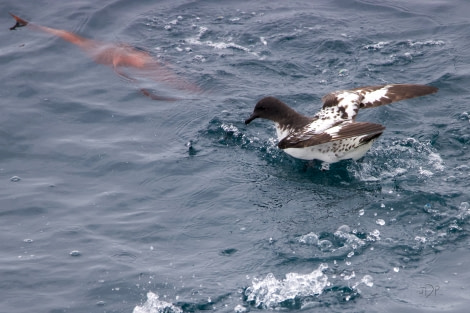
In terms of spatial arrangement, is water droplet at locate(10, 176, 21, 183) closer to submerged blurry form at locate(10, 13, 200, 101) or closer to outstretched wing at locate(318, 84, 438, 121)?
submerged blurry form at locate(10, 13, 200, 101)

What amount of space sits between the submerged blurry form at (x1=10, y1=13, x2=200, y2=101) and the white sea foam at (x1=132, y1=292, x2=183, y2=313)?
4442mm

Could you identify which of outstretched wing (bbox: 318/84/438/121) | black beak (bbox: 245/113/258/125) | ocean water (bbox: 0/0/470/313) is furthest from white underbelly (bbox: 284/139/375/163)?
black beak (bbox: 245/113/258/125)

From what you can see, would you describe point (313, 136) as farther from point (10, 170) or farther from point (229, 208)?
point (10, 170)

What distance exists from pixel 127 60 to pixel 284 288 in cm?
596

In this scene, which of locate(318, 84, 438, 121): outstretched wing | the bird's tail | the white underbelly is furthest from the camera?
the bird's tail

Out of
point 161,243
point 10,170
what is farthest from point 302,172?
point 10,170

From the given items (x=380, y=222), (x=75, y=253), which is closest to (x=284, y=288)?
(x=380, y=222)

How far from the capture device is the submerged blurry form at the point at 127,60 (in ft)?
36.0

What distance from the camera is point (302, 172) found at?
30.2 feet

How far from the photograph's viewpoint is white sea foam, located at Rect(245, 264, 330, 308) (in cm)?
661

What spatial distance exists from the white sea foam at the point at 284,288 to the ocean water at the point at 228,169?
0.06 ft

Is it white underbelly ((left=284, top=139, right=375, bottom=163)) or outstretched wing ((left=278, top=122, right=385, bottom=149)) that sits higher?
outstretched wing ((left=278, top=122, right=385, bottom=149))

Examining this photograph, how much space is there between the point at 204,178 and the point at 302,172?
1.30m

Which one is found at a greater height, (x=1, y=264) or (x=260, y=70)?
(x=260, y=70)
